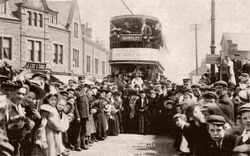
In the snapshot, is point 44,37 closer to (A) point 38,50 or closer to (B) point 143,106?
(A) point 38,50

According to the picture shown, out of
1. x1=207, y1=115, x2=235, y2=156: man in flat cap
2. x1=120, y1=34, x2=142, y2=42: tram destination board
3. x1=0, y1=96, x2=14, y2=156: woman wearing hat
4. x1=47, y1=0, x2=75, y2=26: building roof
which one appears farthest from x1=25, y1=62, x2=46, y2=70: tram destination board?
x1=207, y1=115, x2=235, y2=156: man in flat cap

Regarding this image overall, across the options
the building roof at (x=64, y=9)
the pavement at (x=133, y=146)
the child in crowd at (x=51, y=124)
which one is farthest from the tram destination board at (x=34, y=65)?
the child in crowd at (x=51, y=124)

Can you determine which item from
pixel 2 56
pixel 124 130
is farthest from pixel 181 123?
pixel 2 56

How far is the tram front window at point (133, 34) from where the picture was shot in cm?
2564

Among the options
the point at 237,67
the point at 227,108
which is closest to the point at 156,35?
the point at 237,67

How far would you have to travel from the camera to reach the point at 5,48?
90.5ft

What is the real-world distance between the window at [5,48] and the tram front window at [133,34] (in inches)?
329

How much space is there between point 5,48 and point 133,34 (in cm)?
1032

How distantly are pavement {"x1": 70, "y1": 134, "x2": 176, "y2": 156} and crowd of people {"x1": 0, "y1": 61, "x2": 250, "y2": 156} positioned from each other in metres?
0.41

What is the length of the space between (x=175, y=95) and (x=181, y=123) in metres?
6.76

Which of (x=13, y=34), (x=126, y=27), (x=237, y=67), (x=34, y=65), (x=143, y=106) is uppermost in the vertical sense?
(x=126, y=27)

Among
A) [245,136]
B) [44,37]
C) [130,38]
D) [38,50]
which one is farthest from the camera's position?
[44,37]

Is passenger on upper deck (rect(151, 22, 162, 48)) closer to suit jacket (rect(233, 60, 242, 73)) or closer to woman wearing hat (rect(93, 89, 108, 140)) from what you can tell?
suit jacket (rect(233, 60, 242, 73))

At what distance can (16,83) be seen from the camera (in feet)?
17.0
